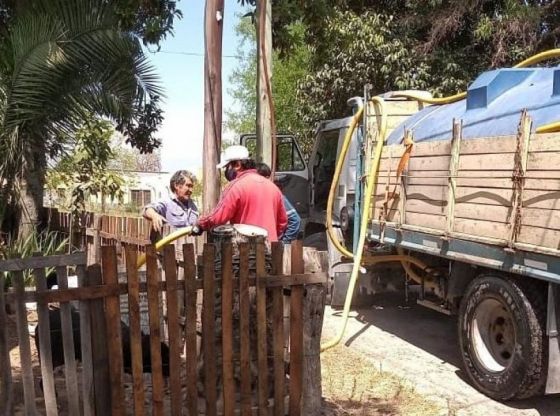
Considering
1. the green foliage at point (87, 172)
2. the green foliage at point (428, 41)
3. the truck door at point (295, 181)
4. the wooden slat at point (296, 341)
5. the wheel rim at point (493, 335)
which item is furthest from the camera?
the green foliage at point (428, 41)

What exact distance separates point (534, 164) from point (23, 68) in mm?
5456

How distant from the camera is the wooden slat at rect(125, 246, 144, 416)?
131 inches

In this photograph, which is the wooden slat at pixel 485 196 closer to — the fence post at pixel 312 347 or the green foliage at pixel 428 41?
the fence post at pixel 312 347

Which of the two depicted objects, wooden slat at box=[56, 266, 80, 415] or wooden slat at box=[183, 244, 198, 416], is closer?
wooden slat at box=[56, 266, 80, 415]

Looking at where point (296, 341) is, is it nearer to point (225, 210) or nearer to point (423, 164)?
point (225, 210)

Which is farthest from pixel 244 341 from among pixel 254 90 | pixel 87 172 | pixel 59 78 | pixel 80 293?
pixel 254 90

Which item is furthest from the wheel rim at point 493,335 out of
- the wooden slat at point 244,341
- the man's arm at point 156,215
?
the man's arm at point 156,215

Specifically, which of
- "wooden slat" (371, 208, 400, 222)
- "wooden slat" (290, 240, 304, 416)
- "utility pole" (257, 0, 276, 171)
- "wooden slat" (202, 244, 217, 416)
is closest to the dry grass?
"wooden slat" (290, 240, 304, 416)

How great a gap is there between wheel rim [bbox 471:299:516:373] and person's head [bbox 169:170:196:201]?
Answer: 9.57ft

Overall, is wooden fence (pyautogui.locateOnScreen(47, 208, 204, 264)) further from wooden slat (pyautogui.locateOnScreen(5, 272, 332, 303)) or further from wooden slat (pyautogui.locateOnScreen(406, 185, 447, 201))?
wooden slat (pyautogui.locateOnScreen(5, 272, 332, 303))

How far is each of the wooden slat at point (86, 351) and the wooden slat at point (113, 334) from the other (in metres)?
0.10

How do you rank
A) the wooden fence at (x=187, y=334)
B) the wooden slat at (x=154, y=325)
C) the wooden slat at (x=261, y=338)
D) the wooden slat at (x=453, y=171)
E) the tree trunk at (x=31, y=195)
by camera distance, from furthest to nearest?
the tree trunk at (x=31, y=195)
the wooden slat at (x=453, y=171)
the wooden slat at (x=261, y=338)
the wooden slat at (x=154, y=325)
the wooden fence at (x=187, y=334)

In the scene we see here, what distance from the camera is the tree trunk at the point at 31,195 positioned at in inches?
314

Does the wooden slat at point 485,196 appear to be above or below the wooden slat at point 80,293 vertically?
above
